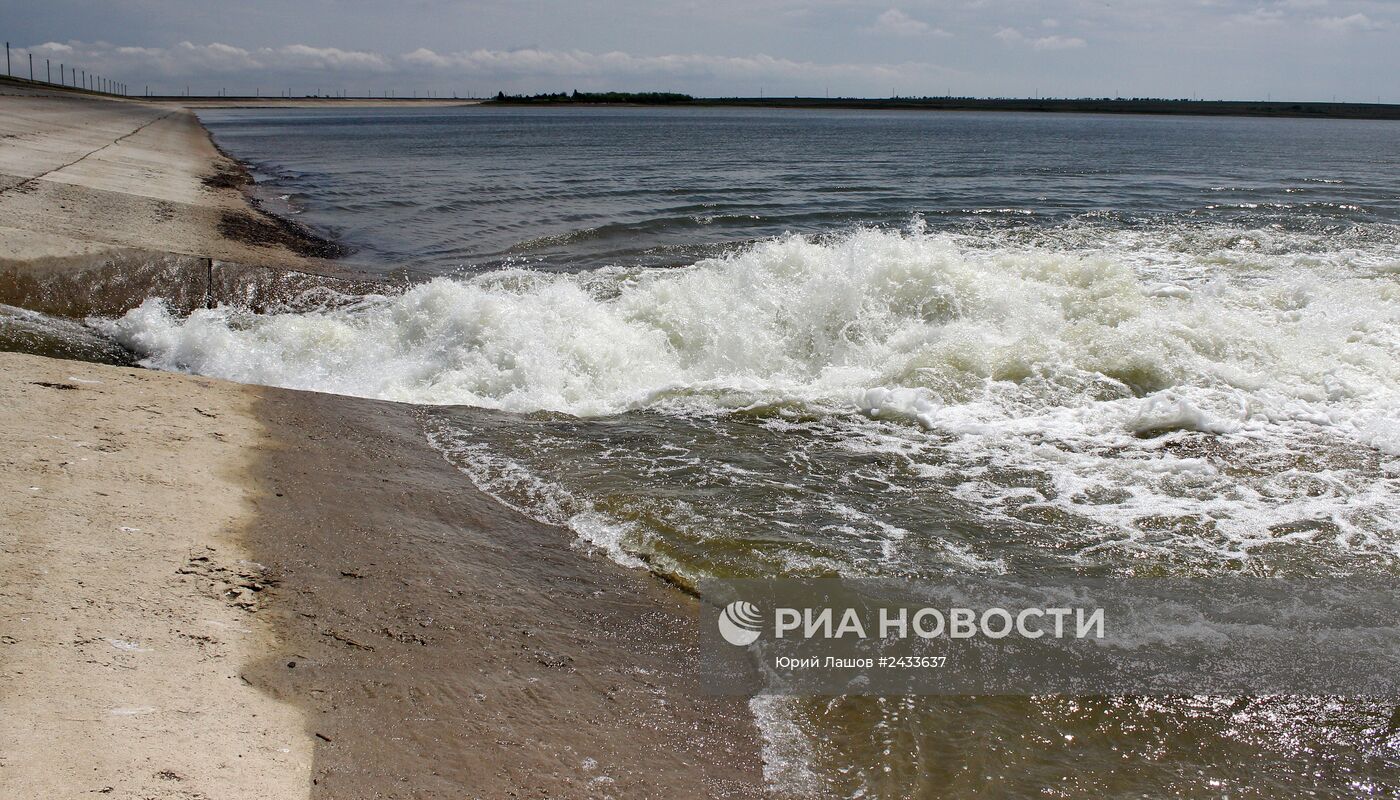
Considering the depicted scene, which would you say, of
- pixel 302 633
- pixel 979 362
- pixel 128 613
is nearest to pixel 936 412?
pixel 979 362

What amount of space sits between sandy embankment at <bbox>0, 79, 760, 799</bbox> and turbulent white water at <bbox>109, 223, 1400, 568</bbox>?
261 centimetres

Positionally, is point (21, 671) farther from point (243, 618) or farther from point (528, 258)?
point (528, 258)

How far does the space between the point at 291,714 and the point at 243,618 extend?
2.41 feet

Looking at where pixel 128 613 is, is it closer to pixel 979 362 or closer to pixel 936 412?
pixel 936 412

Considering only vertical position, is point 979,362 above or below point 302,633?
above

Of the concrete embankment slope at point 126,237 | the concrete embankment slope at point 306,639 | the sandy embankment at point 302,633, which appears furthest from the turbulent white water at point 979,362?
the concrete embankment slope at point 306,639

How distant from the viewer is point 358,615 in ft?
13.0

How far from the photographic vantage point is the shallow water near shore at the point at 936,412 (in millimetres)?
3564

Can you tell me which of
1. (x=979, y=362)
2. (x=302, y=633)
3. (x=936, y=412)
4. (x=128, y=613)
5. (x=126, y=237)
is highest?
(x=126, y=237)
